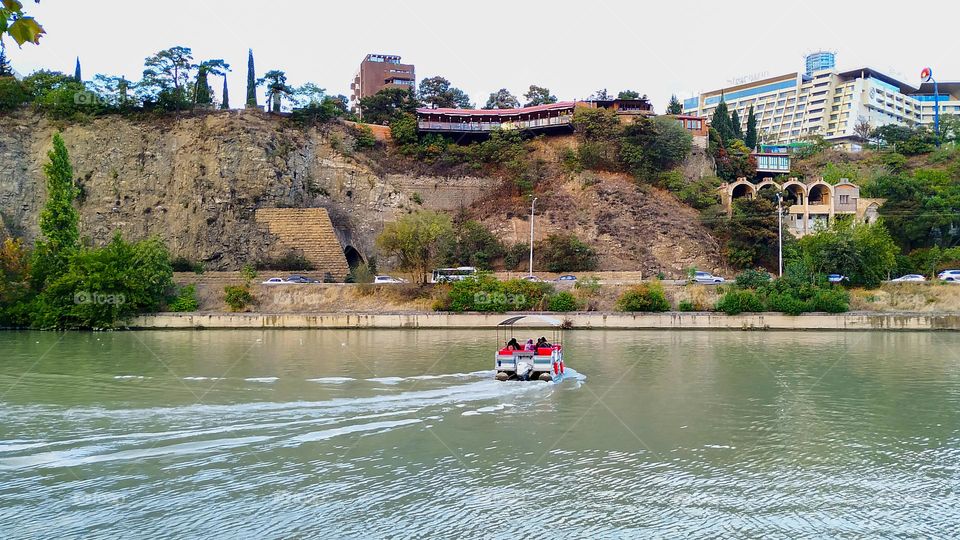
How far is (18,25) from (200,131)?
5845cm

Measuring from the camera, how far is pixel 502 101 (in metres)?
83.5

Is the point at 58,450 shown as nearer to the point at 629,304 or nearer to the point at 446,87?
the point at 629,304

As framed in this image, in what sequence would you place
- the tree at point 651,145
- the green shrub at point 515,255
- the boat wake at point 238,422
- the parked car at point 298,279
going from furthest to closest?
1. the tree at point 651,145
2. the green shrub at point 515,255
3. the parked car at point 298,279
4. the boat wake at point 238,422

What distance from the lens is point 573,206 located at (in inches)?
2413

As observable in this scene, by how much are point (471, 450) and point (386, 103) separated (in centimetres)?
6399

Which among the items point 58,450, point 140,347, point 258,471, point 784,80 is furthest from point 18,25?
point 784,80

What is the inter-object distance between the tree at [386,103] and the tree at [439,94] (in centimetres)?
654

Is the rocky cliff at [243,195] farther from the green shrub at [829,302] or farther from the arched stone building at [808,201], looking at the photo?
the green shrub at [829,302]

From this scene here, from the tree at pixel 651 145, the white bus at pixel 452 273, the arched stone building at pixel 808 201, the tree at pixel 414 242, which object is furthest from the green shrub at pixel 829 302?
the tree at pixel 414 242

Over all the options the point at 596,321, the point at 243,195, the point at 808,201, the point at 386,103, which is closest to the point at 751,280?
the point at 596,321

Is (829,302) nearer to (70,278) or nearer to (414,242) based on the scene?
(414,242)

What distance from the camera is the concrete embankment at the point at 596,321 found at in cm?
4328

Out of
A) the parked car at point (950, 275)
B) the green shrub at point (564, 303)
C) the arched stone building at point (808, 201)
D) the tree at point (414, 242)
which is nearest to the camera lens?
the green shrub at point (564, 303)

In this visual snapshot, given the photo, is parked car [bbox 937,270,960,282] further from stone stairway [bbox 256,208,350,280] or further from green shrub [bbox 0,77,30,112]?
green shrub [bbox 0,77,30,112]
